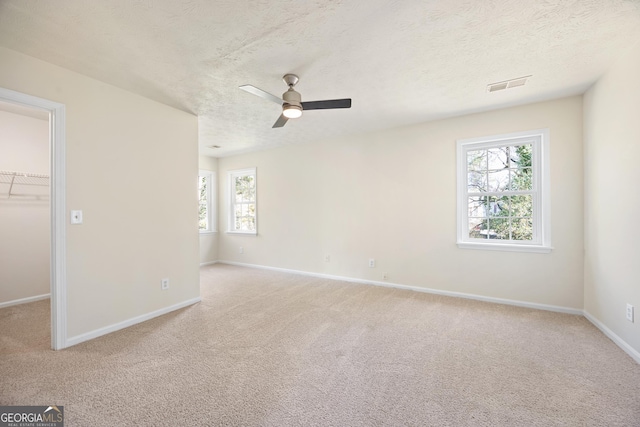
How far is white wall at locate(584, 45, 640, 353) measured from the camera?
2225 mm

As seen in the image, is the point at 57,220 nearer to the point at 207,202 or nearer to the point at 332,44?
the point at 332,44

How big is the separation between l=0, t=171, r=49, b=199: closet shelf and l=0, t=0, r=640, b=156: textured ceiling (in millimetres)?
2350

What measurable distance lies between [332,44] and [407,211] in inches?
106

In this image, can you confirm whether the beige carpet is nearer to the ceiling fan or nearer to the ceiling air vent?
the ceiling fan

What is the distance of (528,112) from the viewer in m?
3.35

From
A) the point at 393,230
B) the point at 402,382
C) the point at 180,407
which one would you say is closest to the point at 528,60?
the point at 393,230

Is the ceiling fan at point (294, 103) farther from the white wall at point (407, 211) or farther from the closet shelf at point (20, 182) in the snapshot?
the closet shelf at point (20, 182)

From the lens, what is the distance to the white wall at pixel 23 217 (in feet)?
11.7

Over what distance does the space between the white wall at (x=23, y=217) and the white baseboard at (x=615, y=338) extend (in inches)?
259

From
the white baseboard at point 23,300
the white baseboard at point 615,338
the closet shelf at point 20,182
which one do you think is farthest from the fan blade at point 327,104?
the white baseboard at point 23,300

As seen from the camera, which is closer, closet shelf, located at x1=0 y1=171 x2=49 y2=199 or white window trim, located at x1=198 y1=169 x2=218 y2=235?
closet shelf, located at x1=0 y1=171 x2=49 y2=199

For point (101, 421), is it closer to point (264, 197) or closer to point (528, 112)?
point (264, 197)

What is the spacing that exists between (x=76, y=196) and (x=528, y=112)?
496 cm

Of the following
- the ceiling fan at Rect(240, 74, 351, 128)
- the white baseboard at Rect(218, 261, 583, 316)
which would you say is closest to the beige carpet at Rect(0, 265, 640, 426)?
the white baseboard at Rect(218, 261, 583, 316)
